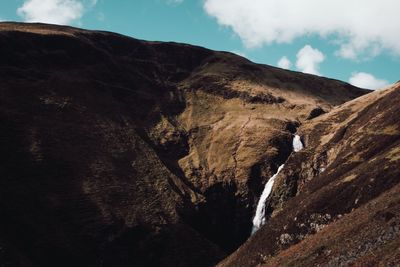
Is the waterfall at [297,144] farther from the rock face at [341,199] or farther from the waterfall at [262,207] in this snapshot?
the waterfall at [262,207]

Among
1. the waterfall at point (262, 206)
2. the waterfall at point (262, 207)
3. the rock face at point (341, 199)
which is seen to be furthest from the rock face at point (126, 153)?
the waterfall at point (262, 207)

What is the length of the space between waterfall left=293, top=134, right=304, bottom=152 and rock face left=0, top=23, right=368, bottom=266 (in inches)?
74.5

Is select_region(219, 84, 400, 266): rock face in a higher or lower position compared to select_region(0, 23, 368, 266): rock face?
lower

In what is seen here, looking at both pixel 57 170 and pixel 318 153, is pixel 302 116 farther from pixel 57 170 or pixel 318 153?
pixel 57 170

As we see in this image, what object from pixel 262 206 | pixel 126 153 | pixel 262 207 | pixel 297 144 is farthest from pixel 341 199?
pixel 126 153

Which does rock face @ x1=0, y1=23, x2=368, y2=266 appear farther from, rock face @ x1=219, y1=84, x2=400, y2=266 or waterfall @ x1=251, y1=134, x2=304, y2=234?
waterfall @ x1=251, y1=134, x2=304, y2=234

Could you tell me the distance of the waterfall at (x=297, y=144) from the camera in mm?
130000

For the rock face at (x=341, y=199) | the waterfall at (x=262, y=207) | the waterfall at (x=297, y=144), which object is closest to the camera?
the rock face at (x=341, y=199)

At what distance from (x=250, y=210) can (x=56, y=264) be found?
4411 centimetres

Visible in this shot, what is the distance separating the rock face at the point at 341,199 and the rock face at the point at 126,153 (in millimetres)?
1250

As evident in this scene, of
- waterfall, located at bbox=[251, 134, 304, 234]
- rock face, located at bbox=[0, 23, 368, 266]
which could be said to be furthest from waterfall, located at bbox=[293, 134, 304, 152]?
waterfall, located at bbox=[251, 134, 304, 234]

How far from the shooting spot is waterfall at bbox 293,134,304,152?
130 metres

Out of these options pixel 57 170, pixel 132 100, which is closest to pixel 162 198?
pixel 57 170

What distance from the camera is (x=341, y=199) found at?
78062 mm
